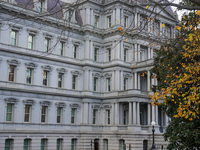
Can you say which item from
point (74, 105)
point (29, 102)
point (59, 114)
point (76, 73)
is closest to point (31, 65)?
point (29, 102)

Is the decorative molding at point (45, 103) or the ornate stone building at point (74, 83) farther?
the decorative molding at point (45, 103)

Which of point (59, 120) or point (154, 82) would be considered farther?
point (154, 82)

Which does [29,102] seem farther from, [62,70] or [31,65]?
[62,70]

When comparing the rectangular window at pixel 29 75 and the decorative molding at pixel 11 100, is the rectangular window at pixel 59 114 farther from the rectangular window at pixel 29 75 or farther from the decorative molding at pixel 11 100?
the decorative molding at pixel 11 100

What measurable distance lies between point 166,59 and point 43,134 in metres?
19.9

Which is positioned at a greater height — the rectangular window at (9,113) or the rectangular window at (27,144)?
the rectangular window at (9,113)

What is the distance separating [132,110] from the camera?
4134 centimetres

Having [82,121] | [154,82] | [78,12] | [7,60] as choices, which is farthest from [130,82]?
[7,60]

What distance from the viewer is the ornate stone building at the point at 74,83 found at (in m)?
35.7

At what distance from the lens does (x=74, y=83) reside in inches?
1689

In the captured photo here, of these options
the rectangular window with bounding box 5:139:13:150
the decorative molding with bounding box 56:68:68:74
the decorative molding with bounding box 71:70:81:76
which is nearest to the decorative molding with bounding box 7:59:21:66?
Answer: the decorative molding with bounding box 56:68:68:74

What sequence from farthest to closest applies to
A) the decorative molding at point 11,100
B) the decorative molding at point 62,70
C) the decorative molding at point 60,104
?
the decorative molding at point 62,70 → the decorative molding at point 60,104 → the decorative molding at point 11,100

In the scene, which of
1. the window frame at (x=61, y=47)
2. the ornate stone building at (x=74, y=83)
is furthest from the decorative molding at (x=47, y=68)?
the window frame at (x=61, y=47)

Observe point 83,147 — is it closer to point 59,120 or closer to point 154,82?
point 59,120
